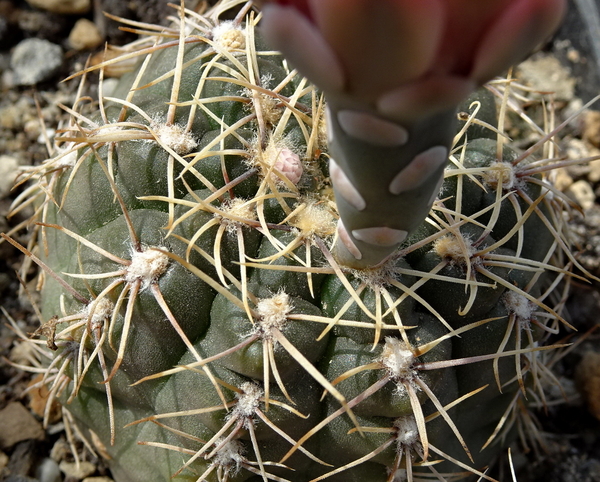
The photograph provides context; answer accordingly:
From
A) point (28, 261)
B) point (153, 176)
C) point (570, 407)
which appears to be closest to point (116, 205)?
point (153, 176)

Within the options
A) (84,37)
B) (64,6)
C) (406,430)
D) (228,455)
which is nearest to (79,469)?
(228,455)

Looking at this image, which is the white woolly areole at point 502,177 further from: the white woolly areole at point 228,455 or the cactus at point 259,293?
the white woolly areole at point 228,455

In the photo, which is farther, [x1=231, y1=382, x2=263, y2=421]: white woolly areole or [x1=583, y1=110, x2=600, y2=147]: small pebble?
[x1=583, y1=110, x2=600, y2=147]: small pebble

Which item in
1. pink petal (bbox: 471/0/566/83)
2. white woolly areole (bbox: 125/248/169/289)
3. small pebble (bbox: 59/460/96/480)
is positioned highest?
pink petal (bbox: 471/0/566/83)

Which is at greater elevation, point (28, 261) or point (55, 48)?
point (55, 48)

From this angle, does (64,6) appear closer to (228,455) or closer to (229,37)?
(229,37)

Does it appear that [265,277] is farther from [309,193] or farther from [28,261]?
[28,261]

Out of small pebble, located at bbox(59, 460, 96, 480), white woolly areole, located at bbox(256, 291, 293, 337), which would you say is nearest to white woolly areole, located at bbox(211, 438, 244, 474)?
white woolly areole, located at bbox(256, 291, 293, 337)

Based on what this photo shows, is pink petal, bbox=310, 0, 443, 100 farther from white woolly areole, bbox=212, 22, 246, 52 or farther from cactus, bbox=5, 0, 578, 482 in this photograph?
white woolly areole, bbox=212, 22, 246, 52
